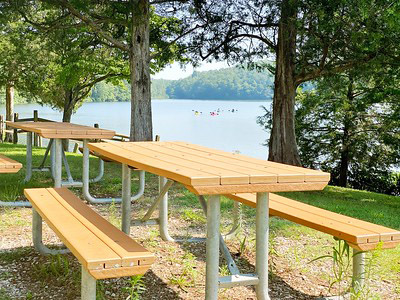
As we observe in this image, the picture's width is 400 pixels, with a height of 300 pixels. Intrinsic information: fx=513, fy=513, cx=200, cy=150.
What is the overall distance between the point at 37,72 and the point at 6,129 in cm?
322

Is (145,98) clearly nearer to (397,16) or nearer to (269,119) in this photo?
(397,16)

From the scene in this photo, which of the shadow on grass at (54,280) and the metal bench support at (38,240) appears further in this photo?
the metal bench support at (38,240)

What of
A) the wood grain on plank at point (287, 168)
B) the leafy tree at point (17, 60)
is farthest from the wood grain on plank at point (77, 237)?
the leafy tree at point (17, 60)

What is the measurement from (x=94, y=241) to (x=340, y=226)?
154 centimetres

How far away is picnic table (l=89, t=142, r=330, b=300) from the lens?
8.33 feet

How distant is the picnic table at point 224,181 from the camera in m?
2.54

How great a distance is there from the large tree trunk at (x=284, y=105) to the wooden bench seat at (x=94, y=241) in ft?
25.2

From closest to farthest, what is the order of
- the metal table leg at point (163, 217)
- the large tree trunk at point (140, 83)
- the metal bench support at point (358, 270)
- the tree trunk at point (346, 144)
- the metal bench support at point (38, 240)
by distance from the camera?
the metal bench support at point (358, 270), the metal bench support at point (38, 240), the metal table leg at point (163, 217), the large tree trunk at point (140, 83), the tree trunk at point (346, 144)

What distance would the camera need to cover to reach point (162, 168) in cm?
281

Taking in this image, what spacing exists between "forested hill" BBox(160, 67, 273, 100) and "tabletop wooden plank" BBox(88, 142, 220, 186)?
42.5 metres

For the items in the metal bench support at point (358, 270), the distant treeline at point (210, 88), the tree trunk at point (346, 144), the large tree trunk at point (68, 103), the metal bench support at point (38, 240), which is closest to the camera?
the metal bench support at point (358, 270)

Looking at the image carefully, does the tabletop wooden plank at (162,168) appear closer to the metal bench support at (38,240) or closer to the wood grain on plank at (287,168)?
the wood grain on plank at (287,168)

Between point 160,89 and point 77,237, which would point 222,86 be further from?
point 77,237

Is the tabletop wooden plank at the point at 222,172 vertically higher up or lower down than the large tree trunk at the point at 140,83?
lower down
